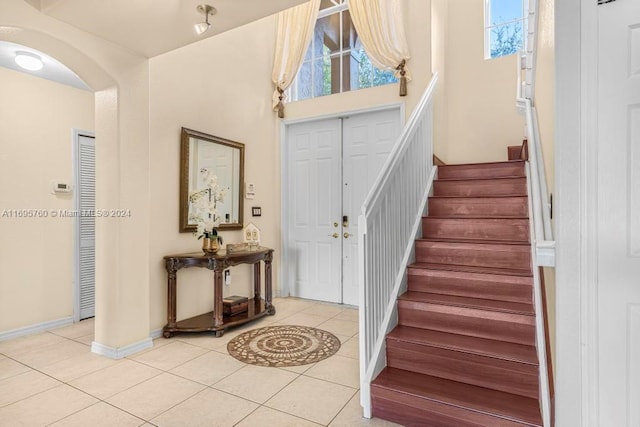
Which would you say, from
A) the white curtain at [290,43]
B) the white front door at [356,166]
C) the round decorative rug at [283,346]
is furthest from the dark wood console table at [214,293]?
the white curtain at [290,43]

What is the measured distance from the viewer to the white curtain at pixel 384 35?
4.04 m

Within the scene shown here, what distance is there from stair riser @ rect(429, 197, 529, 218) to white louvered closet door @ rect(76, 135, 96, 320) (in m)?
3.68

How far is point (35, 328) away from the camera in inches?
135

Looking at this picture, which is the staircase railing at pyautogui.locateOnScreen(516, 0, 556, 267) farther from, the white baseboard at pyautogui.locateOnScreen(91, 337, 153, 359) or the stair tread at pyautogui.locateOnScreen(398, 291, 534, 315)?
the white baseboard at pyautogui.locateOnScreen(91, 337, 153, 359)

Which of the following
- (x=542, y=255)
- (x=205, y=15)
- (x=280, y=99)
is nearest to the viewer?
(x=542, y=255)

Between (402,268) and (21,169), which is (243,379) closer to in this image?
(402,268)

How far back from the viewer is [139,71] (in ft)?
9.86

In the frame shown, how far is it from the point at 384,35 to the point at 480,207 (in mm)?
2358

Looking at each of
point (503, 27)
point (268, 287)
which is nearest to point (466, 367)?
point (268, 287)

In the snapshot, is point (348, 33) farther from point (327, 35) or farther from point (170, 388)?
point (170, 388)

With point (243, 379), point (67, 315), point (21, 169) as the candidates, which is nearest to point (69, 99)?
point (21, 169)

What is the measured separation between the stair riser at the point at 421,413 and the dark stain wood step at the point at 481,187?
2.12m

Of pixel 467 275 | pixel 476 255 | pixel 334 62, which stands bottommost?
pixel 467 275

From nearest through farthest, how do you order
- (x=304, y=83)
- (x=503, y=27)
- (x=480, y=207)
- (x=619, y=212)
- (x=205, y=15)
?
(x=619, y=212)
(x=205, y=15)
(x=480, y=207)
(x=304, y=83)
(x=503, y=27)
